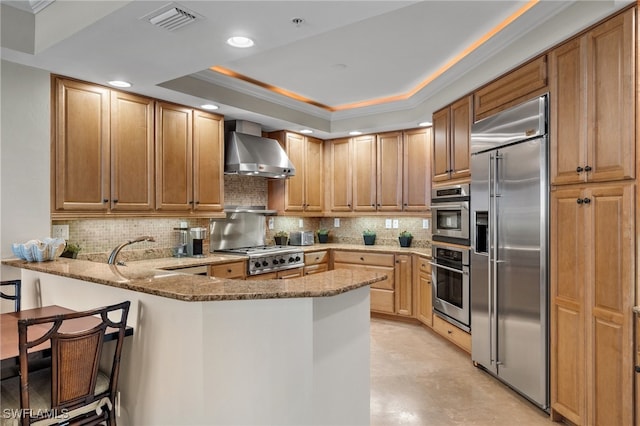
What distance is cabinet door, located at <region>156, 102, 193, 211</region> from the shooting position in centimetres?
372

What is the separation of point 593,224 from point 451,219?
172 cm

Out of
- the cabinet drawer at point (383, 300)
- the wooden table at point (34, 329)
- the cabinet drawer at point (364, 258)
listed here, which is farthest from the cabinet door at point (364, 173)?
the wooden table at point (34, 329)

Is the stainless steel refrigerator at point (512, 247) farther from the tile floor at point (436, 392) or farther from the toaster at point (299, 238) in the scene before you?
the toaster at point (299, 238)

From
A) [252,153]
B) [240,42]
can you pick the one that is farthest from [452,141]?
[240,42]

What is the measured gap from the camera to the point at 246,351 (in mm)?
1814

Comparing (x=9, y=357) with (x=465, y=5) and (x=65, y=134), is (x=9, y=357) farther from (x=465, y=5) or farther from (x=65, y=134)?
(x=465, y=5)

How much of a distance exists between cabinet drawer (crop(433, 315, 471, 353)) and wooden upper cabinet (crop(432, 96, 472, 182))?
4.83 ft

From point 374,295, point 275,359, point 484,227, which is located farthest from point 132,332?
point 374,295

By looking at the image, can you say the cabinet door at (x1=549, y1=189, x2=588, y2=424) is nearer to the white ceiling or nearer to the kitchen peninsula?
the white ceiling

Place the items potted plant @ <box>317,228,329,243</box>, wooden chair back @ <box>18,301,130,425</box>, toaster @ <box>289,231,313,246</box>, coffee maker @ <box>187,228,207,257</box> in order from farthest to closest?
1. potted plant @ <box>317,228,329,243</box>
2. toaster @ <box>289,231,313,246</box>
3. coffee maker @ <box>187,228,207,257</box>
4. wooden chair back @ <box>18,301,130,425</box>

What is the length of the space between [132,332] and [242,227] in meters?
2.99

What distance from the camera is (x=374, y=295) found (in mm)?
5141

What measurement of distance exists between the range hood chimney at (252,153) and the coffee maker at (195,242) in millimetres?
737

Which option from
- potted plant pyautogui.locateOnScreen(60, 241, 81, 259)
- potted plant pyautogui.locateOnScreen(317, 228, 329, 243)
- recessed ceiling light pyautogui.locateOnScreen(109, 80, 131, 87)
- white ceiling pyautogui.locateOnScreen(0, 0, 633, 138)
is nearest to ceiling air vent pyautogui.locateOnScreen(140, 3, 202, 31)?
white ceiling pyautogui.locateOnScreen(0, 0, 633, 138)
